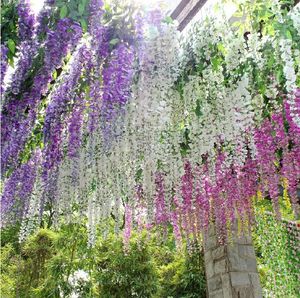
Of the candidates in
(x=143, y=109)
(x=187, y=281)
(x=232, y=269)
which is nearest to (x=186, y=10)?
(x=143, y=109)

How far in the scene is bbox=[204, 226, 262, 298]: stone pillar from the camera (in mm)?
3863

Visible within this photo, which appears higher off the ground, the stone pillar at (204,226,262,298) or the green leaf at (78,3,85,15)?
the green leaf at (78,3,85,15)

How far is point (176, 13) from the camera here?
135 inches

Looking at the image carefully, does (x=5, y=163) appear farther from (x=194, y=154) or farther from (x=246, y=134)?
(x=246, y=134)

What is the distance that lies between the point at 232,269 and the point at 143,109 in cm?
216

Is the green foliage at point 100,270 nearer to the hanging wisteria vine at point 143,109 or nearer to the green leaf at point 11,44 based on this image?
the hanging wisteria vine at point 143,109

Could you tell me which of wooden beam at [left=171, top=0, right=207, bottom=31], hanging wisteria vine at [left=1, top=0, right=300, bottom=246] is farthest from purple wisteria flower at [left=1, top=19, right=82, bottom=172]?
wooden beam at [left=171, top=0, right=207, bottom=31]

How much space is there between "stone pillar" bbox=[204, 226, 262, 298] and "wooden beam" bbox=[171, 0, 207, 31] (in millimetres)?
2090

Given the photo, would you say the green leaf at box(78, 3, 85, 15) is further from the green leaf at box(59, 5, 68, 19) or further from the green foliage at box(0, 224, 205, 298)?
the green foliage at box(0, 224, 205, 298)

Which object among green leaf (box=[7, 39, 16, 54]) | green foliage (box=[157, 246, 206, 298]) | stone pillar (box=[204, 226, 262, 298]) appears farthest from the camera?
green foliage (box=[157, 246, 206, 298])

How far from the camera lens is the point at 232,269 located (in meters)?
3.92

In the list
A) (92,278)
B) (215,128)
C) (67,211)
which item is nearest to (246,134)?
(215,128)

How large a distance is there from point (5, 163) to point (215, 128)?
1.41 metres

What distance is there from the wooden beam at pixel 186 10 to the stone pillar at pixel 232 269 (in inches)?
82.3
